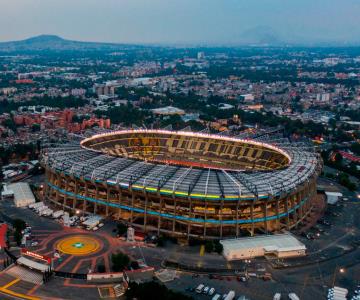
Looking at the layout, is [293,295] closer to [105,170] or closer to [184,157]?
[105,170]

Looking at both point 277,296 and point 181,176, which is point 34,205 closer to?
point 181,176

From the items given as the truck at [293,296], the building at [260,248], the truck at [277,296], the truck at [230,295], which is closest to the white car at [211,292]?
the truck at [230,295]

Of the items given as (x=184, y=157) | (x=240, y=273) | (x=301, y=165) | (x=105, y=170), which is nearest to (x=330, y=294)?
(x=240, y=273)

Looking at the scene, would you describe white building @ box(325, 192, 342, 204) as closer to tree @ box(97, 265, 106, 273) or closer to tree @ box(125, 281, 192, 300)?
tree @ box(125, 281, 192, 300)

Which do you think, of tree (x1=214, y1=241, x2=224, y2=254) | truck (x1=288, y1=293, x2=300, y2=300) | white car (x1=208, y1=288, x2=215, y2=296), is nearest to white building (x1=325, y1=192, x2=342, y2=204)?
tree (x1=214, y1=241, x2=224, y2=254)

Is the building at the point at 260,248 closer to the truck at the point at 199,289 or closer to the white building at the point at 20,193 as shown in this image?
the truck at the point at 199,289

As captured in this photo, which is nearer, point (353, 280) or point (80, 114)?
point (353, 280)

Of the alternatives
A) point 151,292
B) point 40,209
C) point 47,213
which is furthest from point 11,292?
point 40,209

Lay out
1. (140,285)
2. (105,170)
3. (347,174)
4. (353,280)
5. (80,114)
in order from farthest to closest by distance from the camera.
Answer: (80,114), (347,174), (105,170), (353,280), (140,285)

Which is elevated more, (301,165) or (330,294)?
(301,165)
